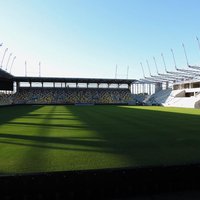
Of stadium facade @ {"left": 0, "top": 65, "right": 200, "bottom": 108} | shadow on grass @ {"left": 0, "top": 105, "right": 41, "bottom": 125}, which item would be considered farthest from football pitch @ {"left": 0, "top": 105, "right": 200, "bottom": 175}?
stadium facade @ {"left": 0, "top": 65, "right": 200, "bottom": 108}

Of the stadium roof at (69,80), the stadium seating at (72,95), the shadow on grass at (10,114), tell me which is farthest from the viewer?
the stadium seating at (72,95)

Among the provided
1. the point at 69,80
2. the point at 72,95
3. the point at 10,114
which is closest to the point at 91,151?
the point at 10,114

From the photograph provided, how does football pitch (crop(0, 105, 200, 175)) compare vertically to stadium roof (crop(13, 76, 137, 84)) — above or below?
below

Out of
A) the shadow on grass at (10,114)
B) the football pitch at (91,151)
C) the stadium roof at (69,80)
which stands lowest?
the shadow on grass at (10,114)

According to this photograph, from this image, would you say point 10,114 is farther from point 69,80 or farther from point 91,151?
point 69,80

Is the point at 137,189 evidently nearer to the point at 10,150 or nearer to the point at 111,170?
the point at 111,170

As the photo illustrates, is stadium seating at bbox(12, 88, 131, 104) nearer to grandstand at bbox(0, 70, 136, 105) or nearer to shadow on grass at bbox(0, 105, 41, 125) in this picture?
grandstand at bbox(0, 70, 136, 105)

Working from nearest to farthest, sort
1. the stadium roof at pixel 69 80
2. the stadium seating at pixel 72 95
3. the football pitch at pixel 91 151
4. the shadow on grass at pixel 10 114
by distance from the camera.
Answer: the football pitch at pixel 91 151 → the shadow on grass at pixel 10 114 → the stadium roof at pixel 69 80 → the stadium seating at pixel 72 95

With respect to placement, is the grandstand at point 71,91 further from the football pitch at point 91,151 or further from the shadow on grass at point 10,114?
the football pitch at point 91,151

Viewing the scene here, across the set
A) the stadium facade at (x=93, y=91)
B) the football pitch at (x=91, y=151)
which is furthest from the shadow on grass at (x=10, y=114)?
the stadium facade at (x=93, y=91)

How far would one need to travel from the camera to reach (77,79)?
76.9m

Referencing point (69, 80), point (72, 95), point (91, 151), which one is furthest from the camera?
point (72, 95)

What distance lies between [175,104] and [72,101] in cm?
2762

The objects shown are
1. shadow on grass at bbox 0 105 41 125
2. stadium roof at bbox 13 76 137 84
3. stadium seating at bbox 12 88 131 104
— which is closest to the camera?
shadow on grass at bbox 0 105 41 125
